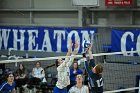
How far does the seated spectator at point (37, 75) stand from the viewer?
11.5m

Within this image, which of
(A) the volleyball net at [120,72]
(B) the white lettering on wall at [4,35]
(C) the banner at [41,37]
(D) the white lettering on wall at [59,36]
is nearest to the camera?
(A) the volleyball net at [120,72]

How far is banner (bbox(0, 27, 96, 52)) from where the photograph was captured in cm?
1291

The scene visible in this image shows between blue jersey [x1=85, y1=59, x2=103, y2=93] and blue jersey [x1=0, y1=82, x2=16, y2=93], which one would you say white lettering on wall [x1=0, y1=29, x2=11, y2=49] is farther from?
blue jersey [x1=85, y1=59, x2=103, y2=93]

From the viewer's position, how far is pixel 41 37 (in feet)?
45.0

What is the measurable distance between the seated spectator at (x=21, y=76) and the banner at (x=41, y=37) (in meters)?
1.40

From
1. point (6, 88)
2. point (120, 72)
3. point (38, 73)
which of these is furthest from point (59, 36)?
point (6, 88)

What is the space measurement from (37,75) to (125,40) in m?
3.16

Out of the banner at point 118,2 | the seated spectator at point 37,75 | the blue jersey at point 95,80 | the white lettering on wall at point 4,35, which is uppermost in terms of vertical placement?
the banner at point 118,2

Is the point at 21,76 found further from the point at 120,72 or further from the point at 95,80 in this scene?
the point at 95,80

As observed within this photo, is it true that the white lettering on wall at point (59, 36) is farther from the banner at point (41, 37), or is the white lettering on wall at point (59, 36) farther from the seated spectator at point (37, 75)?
the seated spectator at point (37, 75)

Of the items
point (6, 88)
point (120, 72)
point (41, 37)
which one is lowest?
point (120, 72)

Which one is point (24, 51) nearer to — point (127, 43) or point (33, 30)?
point (33, 30)

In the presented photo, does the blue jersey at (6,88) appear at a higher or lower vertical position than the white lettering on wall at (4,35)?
lower

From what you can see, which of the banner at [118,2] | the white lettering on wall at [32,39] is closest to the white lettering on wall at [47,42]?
the white lettering on wall at [32,39]
